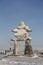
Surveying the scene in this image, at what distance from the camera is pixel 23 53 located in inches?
2913

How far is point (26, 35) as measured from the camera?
74250 mm

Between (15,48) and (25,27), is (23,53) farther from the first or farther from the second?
(25,27)

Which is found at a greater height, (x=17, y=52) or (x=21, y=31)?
(x=21, y=31)

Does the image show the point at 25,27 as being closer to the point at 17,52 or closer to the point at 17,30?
the point at 17,30

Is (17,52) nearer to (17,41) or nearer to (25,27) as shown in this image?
(17,41)

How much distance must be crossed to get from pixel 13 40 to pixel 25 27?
5.39 m

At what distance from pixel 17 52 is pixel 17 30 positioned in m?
6.64

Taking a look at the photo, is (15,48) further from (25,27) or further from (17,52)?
(25,27)

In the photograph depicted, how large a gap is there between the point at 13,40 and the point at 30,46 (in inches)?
203

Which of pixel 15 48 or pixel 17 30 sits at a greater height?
pixel 17 30

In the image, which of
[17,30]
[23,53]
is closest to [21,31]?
[17,30]

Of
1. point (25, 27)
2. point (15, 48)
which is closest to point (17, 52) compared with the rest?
point (15, 48)

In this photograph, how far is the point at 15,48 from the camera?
244 feet

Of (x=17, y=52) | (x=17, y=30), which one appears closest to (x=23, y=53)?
(x=17, y=52)
